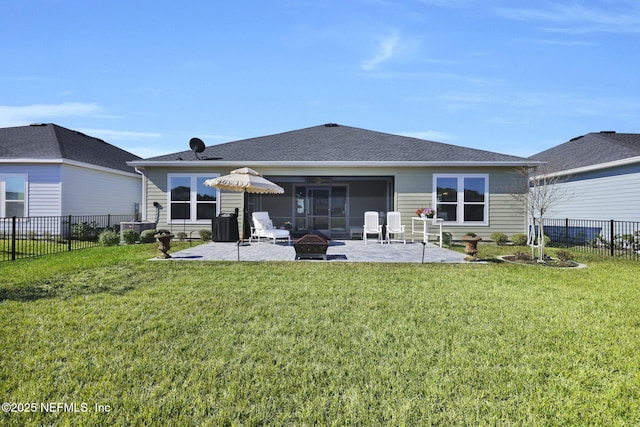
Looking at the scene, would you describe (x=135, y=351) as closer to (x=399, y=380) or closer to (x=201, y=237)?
(x=399, y=380)

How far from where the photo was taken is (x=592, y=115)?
1712cm

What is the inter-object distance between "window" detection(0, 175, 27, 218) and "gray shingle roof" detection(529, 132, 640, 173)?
24.1 metres

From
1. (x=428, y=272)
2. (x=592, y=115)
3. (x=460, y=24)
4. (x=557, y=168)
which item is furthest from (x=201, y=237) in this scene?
(x=592, y=115)

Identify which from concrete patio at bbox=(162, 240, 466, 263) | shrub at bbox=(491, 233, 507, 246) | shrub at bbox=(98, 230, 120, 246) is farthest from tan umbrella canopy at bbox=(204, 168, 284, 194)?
shrub at bbox=(491, 233, 507, 246)

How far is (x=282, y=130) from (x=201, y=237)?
8.05 metres

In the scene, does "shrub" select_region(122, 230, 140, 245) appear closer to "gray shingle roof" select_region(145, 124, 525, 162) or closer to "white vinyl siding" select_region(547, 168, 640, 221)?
"gray shingle roof" select_region(145, 124, 525, 162)

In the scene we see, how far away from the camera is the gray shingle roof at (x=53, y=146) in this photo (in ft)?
48.8

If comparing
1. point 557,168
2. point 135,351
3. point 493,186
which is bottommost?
point 135,351

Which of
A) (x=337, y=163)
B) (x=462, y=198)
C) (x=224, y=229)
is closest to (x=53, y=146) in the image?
(x=224, y=229)

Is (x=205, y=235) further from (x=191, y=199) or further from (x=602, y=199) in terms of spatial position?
(x=602, y=199)

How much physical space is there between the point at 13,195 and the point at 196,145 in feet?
30.0

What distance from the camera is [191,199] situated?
1334 cm

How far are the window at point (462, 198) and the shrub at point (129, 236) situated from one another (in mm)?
11962

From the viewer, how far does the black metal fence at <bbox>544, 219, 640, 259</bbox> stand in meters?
10.6
